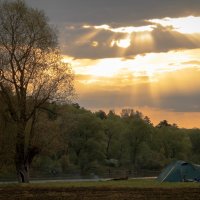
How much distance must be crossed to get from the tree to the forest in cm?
148

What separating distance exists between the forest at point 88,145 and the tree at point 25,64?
148 cm

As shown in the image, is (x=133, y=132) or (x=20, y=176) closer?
(x=20, y=176)

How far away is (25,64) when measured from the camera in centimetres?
4975

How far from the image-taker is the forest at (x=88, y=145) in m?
50.1

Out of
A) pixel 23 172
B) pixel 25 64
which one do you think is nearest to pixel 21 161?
pixel 23 172

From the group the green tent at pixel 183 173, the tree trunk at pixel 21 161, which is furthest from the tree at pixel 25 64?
the green tent at pixel 183 173

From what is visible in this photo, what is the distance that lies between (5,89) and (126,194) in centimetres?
2266

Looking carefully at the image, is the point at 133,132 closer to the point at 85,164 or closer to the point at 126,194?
the point at 85,164

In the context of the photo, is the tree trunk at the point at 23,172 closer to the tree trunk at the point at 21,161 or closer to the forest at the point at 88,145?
the tree trunk at the point at 21,161

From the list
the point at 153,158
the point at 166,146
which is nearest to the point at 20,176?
the point at 153,158

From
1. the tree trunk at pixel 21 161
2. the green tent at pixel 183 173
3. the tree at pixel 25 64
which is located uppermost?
the tree at pixel 25 64

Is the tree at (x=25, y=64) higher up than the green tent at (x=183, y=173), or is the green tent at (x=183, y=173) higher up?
the tree at (x=25, y=64)

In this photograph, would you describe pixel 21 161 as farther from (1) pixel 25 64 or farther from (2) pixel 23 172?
(1) pixel 25 64

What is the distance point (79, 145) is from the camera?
93.8m
